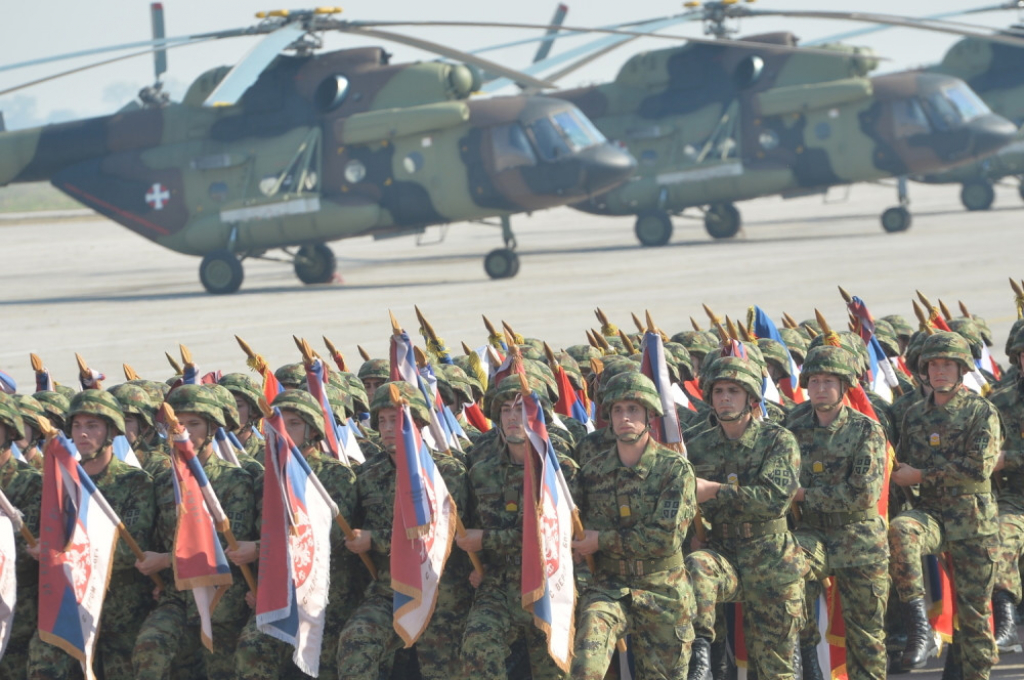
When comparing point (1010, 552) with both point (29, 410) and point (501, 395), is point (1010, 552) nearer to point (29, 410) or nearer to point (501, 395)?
point (501, 395)

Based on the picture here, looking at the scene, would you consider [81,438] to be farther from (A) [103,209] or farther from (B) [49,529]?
(A) [103,209]

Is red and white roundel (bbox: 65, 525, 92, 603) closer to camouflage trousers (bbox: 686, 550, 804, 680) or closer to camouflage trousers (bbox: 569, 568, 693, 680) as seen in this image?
camouflage trousers (bbox: 569, 568, 693, 680)

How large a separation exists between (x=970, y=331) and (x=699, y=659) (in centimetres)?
434

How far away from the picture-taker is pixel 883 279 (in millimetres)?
25172

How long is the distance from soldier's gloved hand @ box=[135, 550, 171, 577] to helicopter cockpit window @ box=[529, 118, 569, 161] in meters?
19.8

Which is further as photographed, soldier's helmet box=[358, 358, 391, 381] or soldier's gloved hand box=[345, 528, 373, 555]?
soldier's helmet box=[358, 358, 391, 381]

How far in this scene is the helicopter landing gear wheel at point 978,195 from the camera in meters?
39.8

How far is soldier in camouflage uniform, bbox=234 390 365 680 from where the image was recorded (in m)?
6.89

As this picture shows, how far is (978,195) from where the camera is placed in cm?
4000

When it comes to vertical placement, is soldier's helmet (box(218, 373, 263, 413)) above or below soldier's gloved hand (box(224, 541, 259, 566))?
above

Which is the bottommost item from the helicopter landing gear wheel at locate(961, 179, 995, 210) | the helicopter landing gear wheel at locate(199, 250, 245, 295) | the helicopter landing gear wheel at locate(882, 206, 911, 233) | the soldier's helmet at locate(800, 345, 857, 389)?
the helicopter landing gear wheel at locate(961, 179, 995, 210)

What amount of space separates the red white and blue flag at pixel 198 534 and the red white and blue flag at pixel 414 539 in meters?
0.77

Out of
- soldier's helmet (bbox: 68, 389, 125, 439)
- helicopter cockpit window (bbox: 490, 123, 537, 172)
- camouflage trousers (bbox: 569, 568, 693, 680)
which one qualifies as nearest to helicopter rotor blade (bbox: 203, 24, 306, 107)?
helicopter cockpit window (bbox: 490, 123, 537, 172)

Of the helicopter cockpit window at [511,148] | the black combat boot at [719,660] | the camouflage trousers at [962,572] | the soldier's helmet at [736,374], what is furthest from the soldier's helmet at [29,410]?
the helicopter cockpit window at [511,148]
